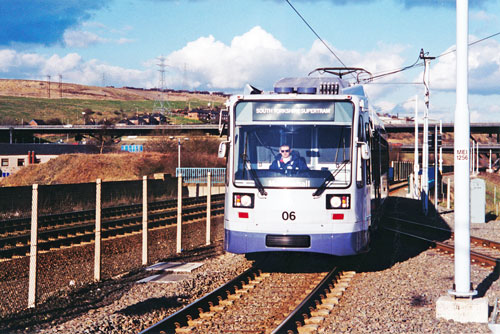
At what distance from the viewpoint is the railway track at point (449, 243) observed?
541 inches

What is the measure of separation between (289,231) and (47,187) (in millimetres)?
18775

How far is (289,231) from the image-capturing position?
418 inches

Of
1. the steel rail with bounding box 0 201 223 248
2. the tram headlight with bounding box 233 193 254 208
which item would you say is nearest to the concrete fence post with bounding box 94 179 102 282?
the tram headlight with bounding box 233 193 254 208

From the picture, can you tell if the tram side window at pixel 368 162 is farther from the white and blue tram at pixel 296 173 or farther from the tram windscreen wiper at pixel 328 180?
the tram windscreen wiper at pixel 328 180

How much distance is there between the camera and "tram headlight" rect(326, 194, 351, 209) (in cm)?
1063

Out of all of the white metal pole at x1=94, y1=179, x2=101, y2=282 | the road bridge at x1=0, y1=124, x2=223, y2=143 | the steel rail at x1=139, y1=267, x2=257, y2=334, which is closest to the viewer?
the steel rail at x1=139, y1=267, x2=257, y2=334

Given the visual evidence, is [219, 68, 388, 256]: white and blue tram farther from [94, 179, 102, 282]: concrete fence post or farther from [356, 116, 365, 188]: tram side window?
[94, 179, 102, 282]: concrete fence post

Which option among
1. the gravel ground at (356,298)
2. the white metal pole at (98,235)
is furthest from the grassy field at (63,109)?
the gravel ground at (356,298)

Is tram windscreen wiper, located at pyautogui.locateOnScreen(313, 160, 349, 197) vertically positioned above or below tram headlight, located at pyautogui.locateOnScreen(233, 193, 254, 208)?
above

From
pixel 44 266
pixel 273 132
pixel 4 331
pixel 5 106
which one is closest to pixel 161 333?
pixel 4 331

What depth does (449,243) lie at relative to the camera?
17516 millimetres

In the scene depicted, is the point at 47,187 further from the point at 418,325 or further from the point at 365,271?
the point at 418,325

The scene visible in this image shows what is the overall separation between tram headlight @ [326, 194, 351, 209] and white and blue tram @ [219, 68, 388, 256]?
0.02 metres

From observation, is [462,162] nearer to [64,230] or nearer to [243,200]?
[243,200]
